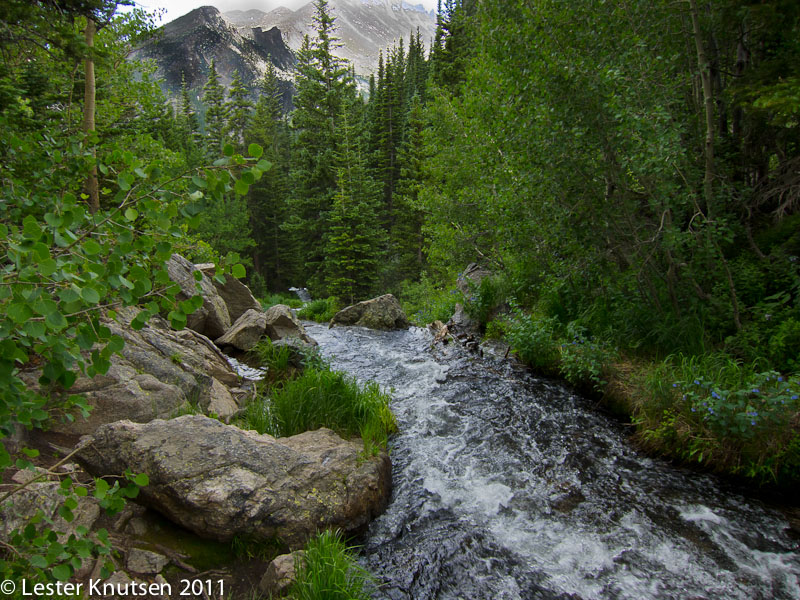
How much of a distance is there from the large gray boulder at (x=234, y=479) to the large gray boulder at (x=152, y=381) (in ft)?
2.56

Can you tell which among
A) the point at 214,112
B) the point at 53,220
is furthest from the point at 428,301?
the point at 214,112

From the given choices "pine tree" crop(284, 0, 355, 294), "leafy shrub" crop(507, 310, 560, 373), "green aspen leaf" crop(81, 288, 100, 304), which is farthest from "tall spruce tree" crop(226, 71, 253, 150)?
"green aspen leaf" crop(81, 288, 100, 304)

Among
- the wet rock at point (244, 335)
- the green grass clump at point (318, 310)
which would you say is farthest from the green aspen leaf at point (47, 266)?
the green grass clump at point (318, 310)

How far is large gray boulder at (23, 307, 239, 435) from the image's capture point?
4.74 meters

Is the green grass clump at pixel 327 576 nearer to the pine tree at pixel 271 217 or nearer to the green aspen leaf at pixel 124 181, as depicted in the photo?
the green aspen leaf at pixel 124 181

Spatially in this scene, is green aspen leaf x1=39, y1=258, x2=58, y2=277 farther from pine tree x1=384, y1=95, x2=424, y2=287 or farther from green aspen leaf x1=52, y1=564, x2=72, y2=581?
pine tree x1=384, y1=95, x2=424, y2=287

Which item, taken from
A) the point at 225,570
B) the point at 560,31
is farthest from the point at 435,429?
the point at 560,31

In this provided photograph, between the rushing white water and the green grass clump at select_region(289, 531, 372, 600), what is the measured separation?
0.40m

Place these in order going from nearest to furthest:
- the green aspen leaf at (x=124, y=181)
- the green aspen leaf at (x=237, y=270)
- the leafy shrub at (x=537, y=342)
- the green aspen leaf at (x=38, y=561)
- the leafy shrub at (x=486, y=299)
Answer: the green aspen leaf at (x=38, y=561)
the green aspen leaf at (x=124, y=181)
the green aspen leaf at (x=237, y=270)
the leafy shrub at (x=537, y=342)
the leafy shrub at (x=486, y=299)

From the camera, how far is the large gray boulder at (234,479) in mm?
3660

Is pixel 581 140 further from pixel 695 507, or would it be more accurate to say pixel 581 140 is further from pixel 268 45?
pixel 268 45

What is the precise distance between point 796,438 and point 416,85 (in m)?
42.6

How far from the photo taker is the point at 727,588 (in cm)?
352

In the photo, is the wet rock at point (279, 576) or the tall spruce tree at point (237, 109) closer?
the wet rock at point (279, 576)
